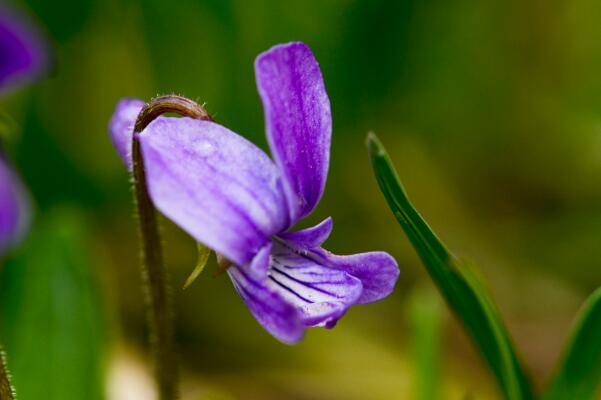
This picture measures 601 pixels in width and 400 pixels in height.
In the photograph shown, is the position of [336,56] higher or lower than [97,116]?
higher

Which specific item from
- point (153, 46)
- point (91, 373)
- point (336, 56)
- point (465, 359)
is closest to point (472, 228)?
point (465, 359)

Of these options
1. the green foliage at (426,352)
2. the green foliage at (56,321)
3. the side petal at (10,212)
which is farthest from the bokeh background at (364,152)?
the green foliage at (426,352)

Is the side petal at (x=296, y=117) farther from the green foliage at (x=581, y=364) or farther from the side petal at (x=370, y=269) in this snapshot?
the green foliage at (x=581, y=364)

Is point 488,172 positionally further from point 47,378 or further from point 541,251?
point 47,378

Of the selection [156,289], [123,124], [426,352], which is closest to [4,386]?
[156,289]

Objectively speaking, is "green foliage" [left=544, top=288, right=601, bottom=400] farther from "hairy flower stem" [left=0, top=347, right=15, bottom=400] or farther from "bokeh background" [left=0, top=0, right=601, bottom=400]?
"bokeh background" [left=0, top=0, right=601, bottom=400]

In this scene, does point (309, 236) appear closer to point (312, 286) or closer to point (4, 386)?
point (312, 286)
